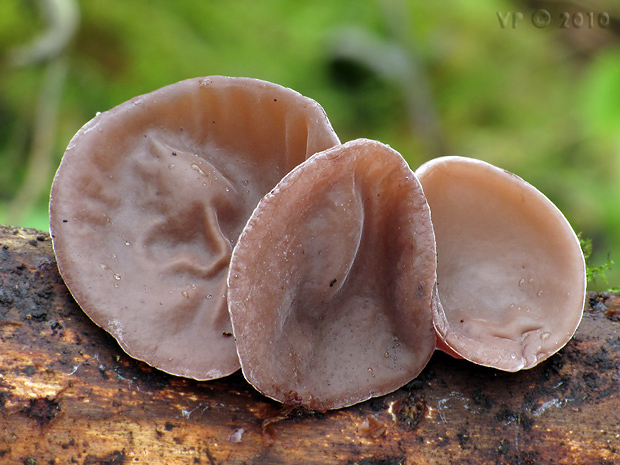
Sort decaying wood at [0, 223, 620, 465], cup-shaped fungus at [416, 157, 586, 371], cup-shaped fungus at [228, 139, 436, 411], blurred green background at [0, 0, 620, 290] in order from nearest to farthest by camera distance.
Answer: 1. cup-shaped fungus at [228, 139, 436, 411]
2. decaying wood at [0, 223, 620, 465]
3. cup-shaped fungus at [416, 157, 586, 371]
4. blurred green background at [0, 0, 620, 290]

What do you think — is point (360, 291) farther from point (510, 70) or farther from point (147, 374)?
point (510, 70)

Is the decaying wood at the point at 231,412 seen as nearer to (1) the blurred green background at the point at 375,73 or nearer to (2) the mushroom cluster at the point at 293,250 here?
(2) the mushroom cluster at the point at 293,250

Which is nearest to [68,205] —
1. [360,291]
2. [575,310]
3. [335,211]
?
[335,211]

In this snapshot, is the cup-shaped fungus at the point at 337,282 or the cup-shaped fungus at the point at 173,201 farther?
the cup-shaped fungus at the point at 173,201

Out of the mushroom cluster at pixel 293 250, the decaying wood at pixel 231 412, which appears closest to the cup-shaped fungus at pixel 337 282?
the mushroom cluster at pixel 293 250

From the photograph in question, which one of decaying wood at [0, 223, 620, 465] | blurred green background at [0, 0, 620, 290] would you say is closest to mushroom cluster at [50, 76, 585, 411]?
decaying wood at [0, 223, 620, 465]

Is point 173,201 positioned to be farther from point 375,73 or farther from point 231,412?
point 375,73

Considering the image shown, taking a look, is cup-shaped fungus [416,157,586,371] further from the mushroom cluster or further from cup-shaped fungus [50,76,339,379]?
cup-shaped fungus [50,76,339,379]
